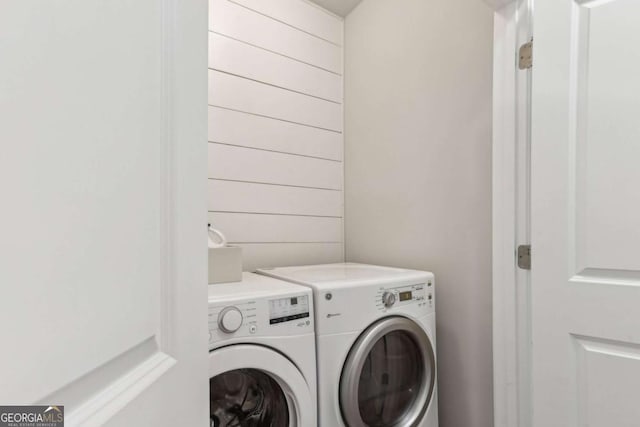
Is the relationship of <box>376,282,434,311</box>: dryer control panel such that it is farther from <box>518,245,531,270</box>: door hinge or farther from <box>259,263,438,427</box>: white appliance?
<box>518,245,531,270</box>: door hinge

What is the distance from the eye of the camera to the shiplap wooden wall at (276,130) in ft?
5.58

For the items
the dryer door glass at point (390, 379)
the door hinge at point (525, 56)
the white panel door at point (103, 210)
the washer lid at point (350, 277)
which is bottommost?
the dryer door glass at point (390, 379)

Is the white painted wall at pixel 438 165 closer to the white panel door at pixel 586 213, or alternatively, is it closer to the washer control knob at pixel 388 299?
the white panel door at pixel 586 213

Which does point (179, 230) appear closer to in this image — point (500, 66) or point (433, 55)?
point (500, 66)

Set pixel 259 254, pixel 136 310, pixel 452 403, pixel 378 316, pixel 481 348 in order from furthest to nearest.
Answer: pixel 259 254 < pixel 452 403 < pixel 481 348 < pixel 378 316 < pixel 136 310

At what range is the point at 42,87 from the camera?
0.25 meters

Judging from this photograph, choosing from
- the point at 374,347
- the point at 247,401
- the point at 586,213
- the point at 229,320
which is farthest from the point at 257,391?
the point at 586,213

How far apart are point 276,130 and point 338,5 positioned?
2.98 feet

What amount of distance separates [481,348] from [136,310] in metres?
1.43

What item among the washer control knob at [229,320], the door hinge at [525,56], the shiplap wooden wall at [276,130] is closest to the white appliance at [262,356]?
the washer control knob at [229,320]

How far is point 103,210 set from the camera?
318 millimetres

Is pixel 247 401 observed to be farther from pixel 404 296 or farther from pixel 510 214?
pixel 510 214

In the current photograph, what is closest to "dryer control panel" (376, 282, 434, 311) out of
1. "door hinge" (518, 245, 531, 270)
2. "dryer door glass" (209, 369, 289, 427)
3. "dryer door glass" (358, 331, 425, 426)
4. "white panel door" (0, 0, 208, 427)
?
"dryer door glass" (358, 331, 425, 426)

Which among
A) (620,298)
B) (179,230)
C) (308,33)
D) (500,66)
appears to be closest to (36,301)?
(179,230)
